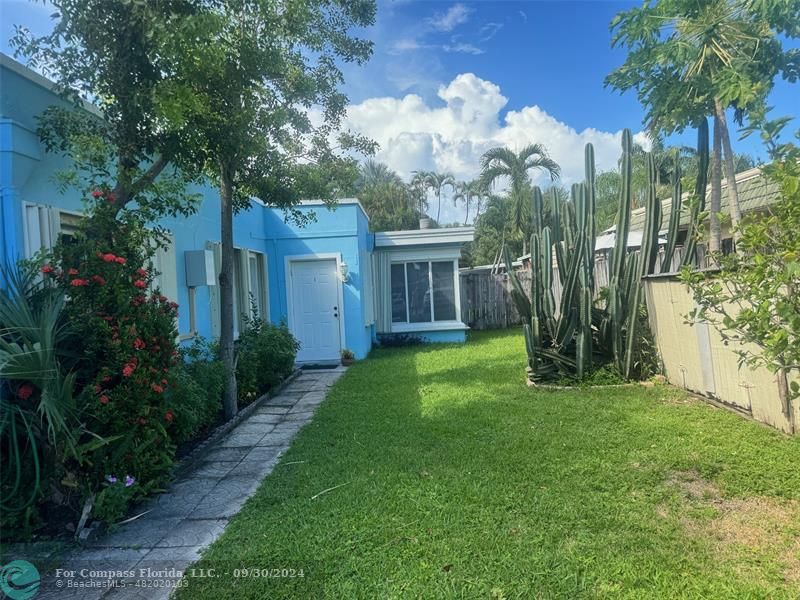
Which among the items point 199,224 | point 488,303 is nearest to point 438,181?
point 488,303

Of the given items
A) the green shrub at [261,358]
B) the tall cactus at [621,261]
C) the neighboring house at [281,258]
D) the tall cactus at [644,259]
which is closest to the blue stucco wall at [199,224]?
the neighboring house at [281,258]

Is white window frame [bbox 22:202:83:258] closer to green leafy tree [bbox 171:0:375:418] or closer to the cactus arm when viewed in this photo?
green leafy tree [bbox 171:0:375:418]

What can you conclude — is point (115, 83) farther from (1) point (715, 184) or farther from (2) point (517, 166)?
(2) point (517, 166)

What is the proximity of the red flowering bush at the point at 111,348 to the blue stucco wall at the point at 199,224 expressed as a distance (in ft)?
1.79

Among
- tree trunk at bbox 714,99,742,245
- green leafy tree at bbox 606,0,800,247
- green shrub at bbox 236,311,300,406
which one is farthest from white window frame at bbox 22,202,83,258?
tree trunk at bbox 714,99,742,245

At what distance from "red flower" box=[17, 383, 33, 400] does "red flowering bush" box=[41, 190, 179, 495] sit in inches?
11.0

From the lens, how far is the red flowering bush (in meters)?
3.34

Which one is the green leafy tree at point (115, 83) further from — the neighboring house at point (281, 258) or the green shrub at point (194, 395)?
the green shrub at point (194, 395)

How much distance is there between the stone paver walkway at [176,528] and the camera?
269 centimetres

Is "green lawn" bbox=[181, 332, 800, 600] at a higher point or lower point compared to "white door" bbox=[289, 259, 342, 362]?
lower

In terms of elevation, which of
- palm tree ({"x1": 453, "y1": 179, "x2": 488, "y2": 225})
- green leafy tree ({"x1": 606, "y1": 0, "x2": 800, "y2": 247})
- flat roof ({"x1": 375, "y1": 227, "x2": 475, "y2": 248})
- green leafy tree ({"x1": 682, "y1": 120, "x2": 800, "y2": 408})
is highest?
palm tree ({"x1": 453, "y1": 179, "x2": 488, "y2": 225})

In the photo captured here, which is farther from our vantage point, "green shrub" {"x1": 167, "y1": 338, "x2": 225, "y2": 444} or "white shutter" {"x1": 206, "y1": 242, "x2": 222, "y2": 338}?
"white shutter" {"x1": 206, "y1": 242, "x2": 222, "y2": 338}

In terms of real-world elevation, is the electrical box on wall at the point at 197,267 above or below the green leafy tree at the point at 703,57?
below

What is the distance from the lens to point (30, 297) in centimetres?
340
